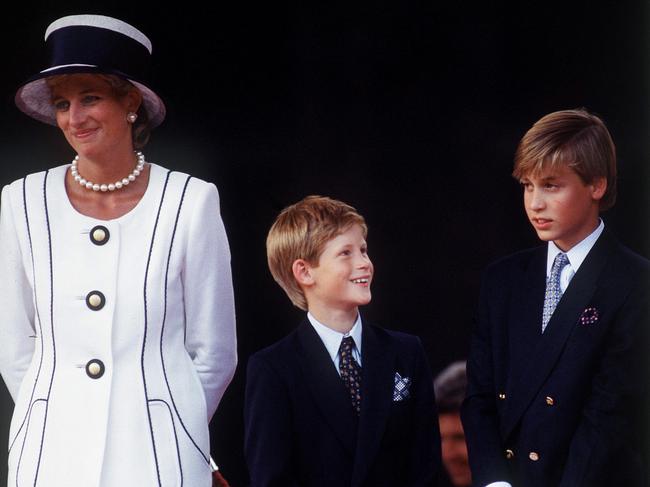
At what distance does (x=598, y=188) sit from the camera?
343 cm

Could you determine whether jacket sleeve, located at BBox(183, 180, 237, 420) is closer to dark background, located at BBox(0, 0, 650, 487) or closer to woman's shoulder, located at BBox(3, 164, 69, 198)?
dark background, located at BBox(0, 0, 650, 487)

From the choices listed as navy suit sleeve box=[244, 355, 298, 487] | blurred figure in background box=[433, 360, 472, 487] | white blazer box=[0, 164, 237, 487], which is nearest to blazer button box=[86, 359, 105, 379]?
white blazer box=[0, 164, 237, 487]

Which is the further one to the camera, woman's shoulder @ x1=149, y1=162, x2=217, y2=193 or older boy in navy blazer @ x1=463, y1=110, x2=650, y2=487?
woman's shoulder @ x1=149, y1=162, x2=217, y2=193

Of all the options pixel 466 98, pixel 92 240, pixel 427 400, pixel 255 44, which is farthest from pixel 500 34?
A: pixel 92 240

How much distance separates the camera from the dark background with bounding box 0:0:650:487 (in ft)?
12.2

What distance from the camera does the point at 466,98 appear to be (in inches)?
150

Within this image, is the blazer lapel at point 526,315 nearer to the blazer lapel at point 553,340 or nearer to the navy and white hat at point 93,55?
the blazer lapel at point 553,340

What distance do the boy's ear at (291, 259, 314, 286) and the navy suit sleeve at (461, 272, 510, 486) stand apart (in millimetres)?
515

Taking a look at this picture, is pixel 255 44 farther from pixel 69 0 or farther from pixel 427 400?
pixel 427 400

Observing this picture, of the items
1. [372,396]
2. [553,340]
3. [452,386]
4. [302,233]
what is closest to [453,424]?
[452,386]

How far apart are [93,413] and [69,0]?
1.43 metres

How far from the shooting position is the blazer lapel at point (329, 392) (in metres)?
3.40

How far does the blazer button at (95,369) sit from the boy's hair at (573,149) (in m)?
1.33

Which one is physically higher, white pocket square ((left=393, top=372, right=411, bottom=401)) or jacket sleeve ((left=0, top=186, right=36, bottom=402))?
jacket sleeve ((left=0, top=186, right=36, bottom=402))
